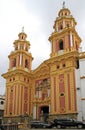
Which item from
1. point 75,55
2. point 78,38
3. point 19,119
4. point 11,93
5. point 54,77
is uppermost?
point 78,38

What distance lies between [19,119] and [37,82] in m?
9.96

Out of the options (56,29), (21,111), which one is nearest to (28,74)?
(21,111)

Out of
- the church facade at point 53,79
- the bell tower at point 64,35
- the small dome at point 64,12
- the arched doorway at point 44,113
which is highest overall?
the small dome at point 64,12

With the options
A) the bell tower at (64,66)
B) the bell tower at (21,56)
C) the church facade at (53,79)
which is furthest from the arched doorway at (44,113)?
the bell tower at (21,56)

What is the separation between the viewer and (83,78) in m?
37.8

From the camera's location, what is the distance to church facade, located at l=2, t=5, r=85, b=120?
3841 cm

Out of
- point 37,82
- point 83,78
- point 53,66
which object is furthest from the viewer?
point 37,82

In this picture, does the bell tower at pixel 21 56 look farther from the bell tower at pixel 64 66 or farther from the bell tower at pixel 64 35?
the bell tower at pixel 64 35

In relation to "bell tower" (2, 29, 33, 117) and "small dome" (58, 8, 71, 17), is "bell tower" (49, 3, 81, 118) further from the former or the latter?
"bell tower" (2, 29, 33, 117)

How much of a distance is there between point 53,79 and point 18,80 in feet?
32.9

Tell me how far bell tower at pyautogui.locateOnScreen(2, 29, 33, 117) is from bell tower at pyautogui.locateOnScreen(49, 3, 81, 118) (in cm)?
937

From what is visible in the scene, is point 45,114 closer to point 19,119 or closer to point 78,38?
point 19,119

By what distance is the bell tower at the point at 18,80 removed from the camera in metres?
47.1

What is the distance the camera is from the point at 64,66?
1633 inches
